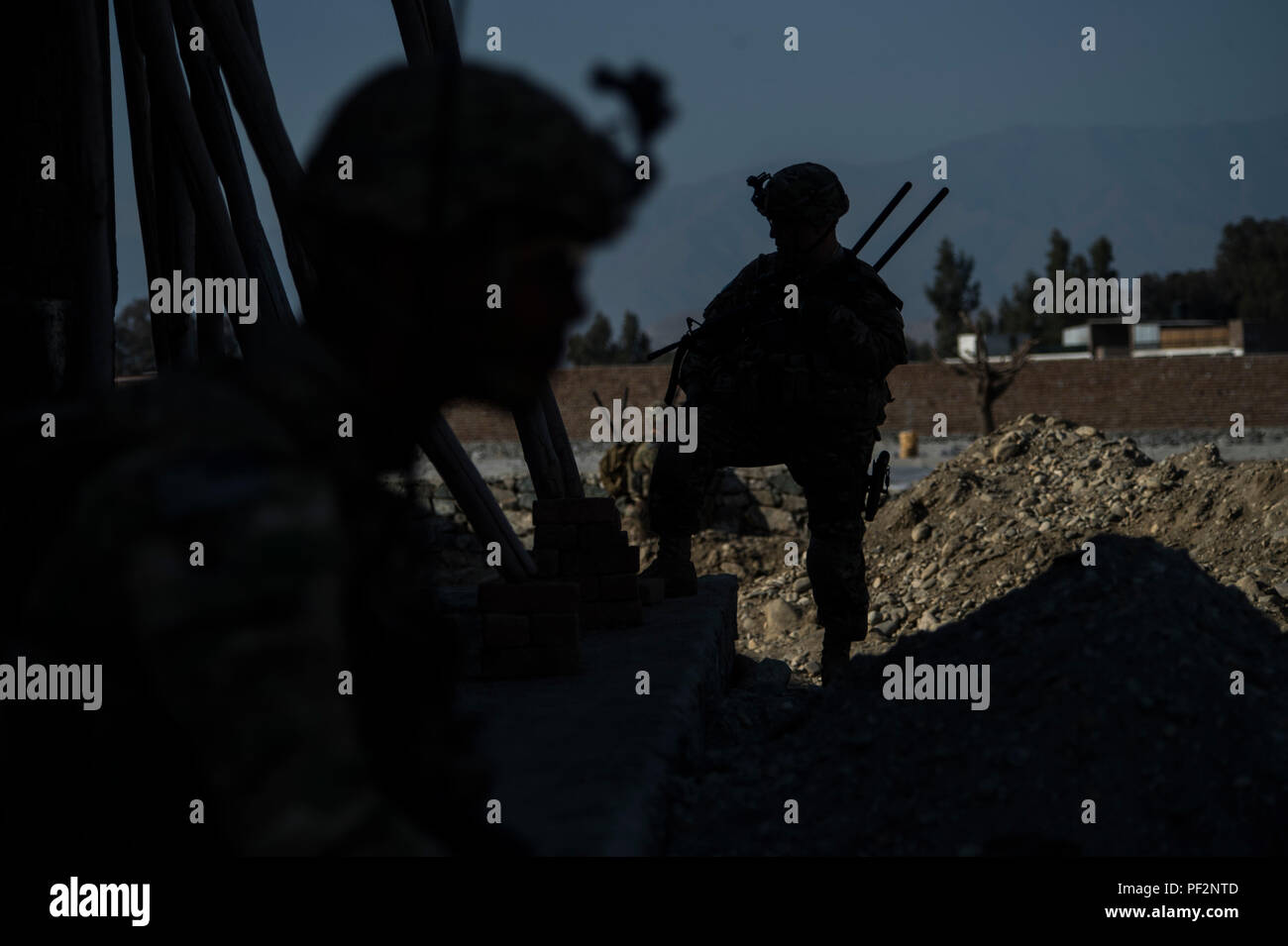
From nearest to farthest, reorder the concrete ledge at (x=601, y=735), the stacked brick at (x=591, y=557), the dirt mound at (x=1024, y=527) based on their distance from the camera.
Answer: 1. the concrete ledge at (x=601, y=735)
2. the stacked brick at (x=591, y=557)
3. the dirt mound at (x=1024, y=527)

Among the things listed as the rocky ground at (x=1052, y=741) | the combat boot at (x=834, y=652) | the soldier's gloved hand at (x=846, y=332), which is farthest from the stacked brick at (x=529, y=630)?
the soldier's gloved hand at (x=846, y=332)

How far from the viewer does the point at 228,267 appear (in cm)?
376

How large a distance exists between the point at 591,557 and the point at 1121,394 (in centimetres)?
2521

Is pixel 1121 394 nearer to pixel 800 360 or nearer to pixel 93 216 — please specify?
pixel 800 360

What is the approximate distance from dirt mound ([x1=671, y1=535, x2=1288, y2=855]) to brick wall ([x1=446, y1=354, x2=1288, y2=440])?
930 inches

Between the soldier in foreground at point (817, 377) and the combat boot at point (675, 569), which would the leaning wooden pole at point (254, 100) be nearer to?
the soldier in foreground at point (817, 377)

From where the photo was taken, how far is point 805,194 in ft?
15.8

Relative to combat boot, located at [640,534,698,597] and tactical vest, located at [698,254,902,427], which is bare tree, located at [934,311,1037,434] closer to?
combat boot, located at [640,534,698,597]

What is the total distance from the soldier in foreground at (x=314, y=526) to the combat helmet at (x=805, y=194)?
3548 mm

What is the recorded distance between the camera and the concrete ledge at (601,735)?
2213 mm

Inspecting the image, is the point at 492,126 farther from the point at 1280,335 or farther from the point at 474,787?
the point at 1280,335

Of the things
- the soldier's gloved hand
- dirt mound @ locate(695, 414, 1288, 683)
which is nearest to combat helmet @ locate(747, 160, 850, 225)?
the soldier's gloved hand

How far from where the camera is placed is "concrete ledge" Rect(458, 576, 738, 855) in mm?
2213

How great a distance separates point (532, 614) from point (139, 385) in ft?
8.43
